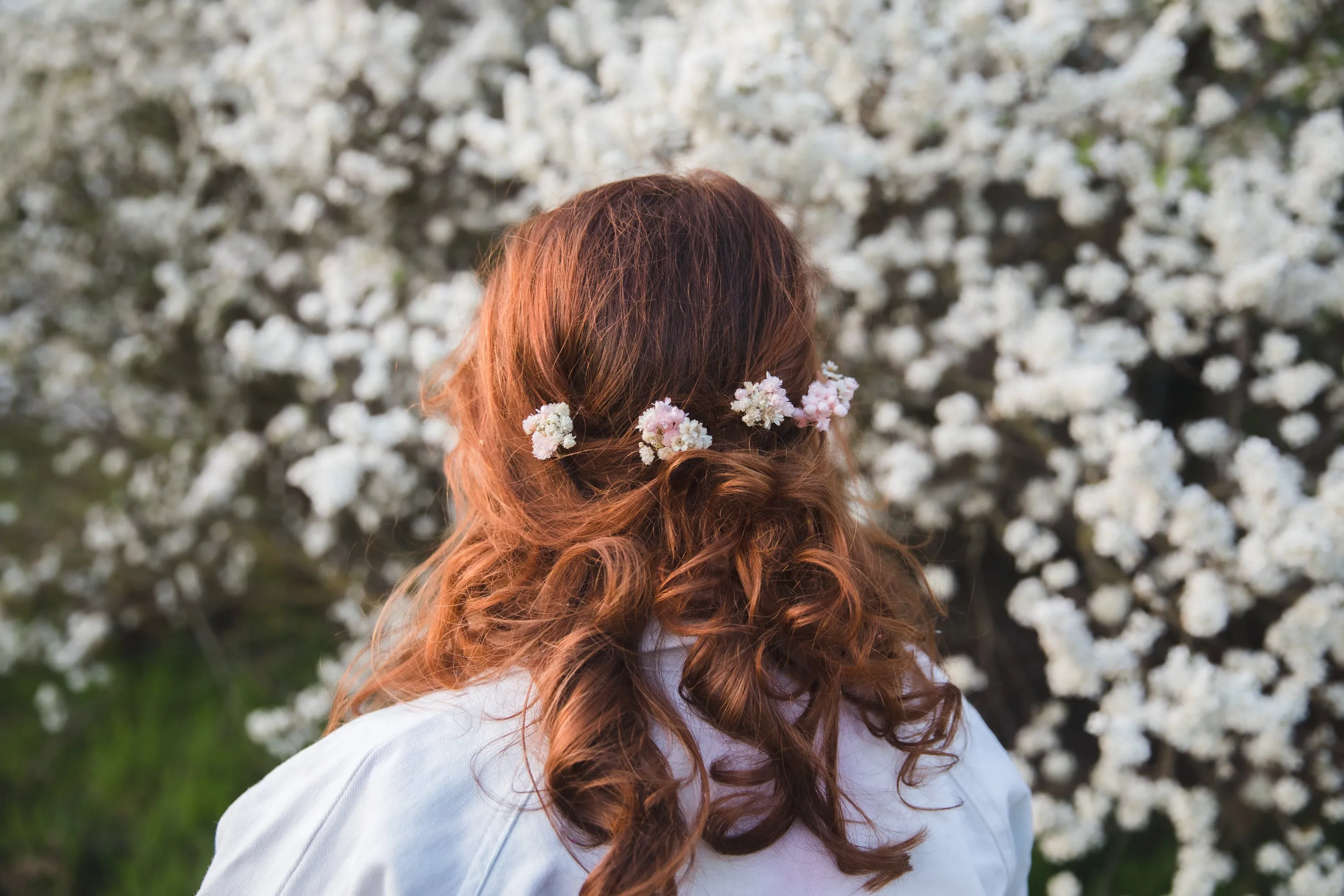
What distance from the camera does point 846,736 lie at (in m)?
1.06

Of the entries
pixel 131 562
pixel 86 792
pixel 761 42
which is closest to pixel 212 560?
pixel 131 562

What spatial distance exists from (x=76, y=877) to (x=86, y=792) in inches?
13.6

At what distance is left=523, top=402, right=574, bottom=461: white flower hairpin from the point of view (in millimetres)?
1031

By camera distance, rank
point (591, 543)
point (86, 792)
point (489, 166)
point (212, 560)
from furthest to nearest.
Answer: point (212, 560) → point (86, 792) → point (489, 166) → point (591, 543)

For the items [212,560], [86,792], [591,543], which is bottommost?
[86,792]

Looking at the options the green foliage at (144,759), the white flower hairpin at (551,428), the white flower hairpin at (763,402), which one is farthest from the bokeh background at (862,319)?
the white flower hairpin at (763,402)

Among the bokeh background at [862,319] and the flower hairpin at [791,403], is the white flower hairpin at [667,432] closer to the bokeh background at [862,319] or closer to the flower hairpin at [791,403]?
the flower hairpin at [791,403]

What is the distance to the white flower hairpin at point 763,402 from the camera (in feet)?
3.31

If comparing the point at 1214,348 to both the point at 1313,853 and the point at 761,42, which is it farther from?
the point at 761,42

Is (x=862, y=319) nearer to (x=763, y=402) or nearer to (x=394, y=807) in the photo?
(x=763, y=402)

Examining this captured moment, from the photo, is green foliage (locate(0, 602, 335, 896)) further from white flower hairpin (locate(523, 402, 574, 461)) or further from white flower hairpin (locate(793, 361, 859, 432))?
white flower hairpin (locate(793, 361, 859, 432))

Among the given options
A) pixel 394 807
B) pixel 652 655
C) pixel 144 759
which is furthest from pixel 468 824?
pixel 144 759

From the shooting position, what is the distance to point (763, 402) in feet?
3.32

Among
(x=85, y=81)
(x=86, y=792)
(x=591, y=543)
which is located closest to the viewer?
(x=591, y=543)
